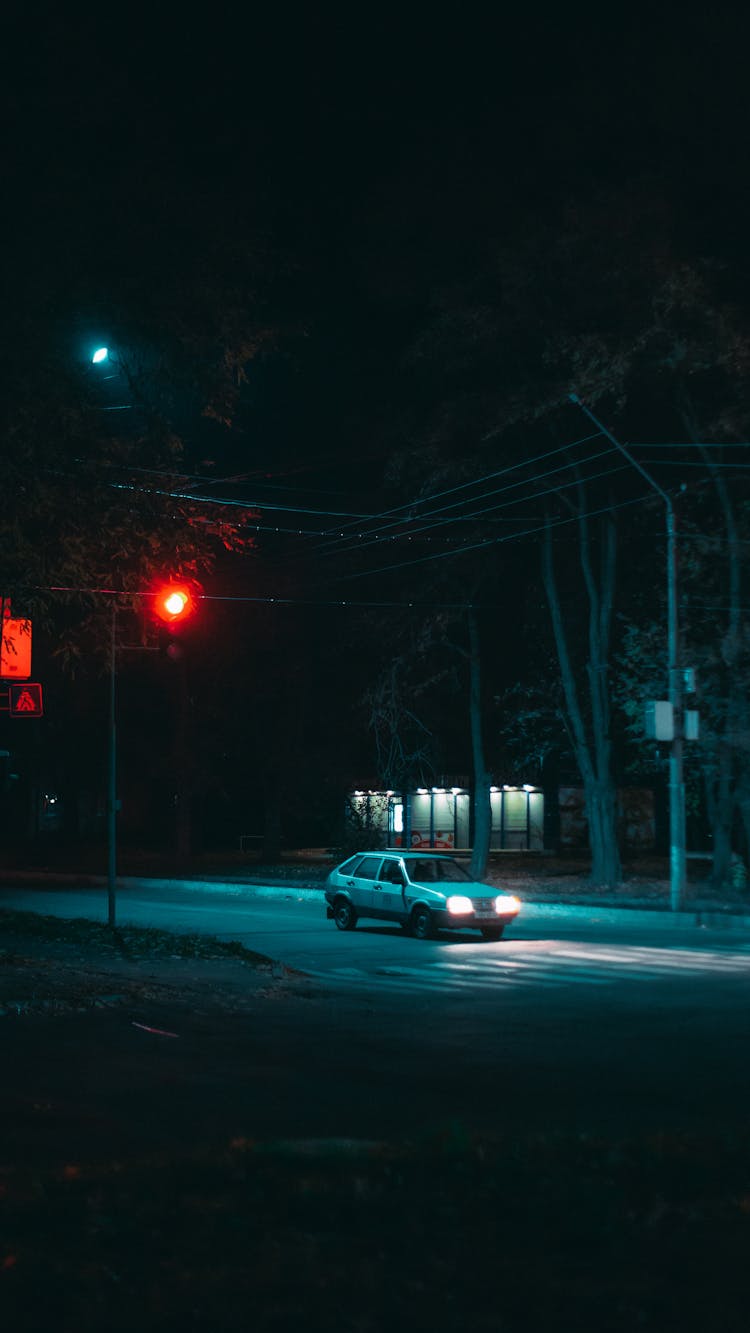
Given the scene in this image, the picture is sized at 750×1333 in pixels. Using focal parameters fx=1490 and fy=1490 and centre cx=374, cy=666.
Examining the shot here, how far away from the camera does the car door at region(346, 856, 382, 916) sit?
26062 millimetres

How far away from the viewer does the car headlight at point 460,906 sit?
78.9ft

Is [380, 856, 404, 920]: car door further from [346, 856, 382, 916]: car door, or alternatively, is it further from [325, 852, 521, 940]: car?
[346, 856, 382, 916]: car door

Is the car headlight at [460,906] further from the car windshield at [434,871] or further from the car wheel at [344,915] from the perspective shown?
the car wheel at [344,915]

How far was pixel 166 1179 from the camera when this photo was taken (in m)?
6.58

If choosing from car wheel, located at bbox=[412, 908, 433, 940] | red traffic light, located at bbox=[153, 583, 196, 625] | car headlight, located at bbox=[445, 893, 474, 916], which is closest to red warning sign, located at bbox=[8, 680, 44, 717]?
red traffic light, located at bbox=[153, 583, 196, 625]

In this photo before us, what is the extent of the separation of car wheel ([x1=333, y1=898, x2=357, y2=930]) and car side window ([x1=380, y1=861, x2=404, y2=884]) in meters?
1.04

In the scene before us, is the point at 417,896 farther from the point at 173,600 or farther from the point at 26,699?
the point at 173,600

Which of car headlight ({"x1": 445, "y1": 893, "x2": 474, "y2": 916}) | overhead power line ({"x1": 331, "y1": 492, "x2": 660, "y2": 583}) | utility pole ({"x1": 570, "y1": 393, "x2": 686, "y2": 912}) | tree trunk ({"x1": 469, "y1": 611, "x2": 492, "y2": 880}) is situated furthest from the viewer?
tree trunk ({"x1": 469, "y1": 611, "x2": 492, "y2": 880})

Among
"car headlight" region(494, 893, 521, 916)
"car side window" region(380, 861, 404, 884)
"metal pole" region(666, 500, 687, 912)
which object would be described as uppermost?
"metal pole" region(666, 500, 687, 912)

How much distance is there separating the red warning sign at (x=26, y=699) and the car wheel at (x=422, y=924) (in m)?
7.02

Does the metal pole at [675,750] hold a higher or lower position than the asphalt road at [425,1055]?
higher

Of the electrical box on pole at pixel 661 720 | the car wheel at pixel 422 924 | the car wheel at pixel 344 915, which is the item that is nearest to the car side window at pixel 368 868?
the car wheel at pixel 344 915

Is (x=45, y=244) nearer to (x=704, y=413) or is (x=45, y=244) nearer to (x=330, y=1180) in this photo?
(x=330, y=1180)

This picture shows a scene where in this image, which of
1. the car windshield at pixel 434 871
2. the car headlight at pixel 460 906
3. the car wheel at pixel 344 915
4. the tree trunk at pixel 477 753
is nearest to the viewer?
the car headlight at pixel 460 906
